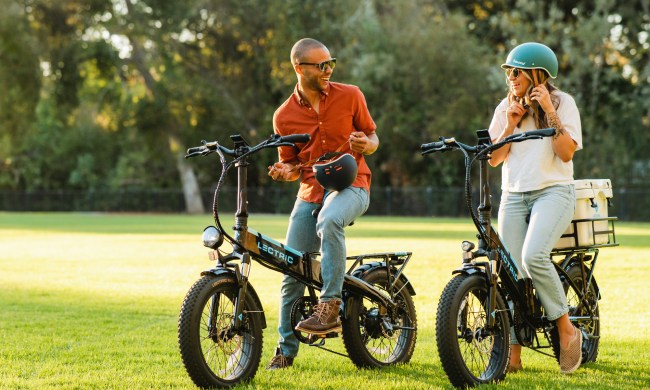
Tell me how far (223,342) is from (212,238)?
0.62m

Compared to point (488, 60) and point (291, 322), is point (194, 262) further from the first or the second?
point (488, 60)

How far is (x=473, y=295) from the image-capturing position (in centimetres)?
589

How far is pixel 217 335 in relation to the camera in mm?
5699

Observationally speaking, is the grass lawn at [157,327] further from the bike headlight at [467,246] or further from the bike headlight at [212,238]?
the bike headlight at [212,238]

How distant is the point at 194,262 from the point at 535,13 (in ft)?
92.9

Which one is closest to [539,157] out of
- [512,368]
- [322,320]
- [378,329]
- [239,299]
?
[512,368]

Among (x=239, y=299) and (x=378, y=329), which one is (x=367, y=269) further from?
(x=239, y=299)

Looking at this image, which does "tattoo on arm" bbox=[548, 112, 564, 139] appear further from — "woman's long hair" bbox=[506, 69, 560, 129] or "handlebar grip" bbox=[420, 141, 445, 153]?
"handlebar grip" bbox=[420, 141, 445, 153]

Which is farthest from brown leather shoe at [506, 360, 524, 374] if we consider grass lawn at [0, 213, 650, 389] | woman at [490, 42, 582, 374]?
woman at [490, 42, 582, 374]

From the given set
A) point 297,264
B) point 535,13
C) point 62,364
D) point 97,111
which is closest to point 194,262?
point 62,364

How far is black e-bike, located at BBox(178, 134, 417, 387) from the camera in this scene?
555 centimetres

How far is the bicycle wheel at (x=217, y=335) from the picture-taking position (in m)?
5.48

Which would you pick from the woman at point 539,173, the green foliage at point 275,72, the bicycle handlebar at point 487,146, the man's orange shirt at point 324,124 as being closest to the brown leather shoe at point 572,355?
the woman at point 539,173

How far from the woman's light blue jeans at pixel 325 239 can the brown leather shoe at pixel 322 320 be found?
49mm
